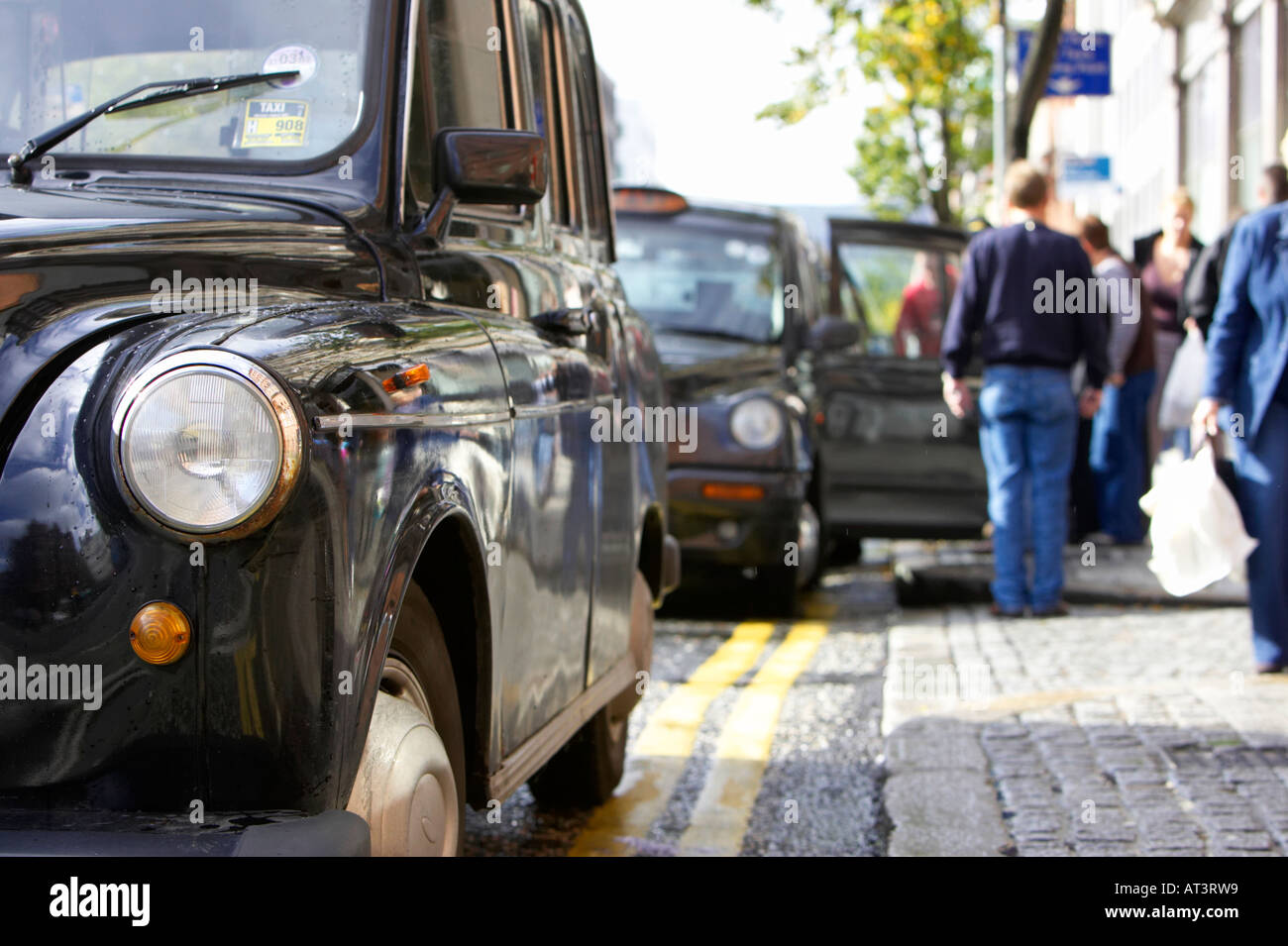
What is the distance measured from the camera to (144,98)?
11.1ft

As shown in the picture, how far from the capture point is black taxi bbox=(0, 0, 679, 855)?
7.70ft

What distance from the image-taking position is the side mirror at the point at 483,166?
342cm

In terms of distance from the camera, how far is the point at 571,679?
13.2ft

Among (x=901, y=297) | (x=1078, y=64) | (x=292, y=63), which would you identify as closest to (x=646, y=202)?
(x=901, y=297)

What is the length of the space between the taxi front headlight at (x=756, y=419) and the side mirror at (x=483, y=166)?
18.0ft

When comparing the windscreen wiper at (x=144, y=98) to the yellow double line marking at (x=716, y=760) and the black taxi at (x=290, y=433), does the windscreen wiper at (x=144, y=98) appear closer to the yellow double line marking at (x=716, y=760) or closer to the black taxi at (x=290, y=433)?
the black taxi at (x=290, y=433)

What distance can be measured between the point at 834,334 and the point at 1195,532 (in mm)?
3553

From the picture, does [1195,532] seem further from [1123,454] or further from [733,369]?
[1123,454]

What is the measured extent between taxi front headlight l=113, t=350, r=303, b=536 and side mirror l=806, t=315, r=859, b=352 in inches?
282

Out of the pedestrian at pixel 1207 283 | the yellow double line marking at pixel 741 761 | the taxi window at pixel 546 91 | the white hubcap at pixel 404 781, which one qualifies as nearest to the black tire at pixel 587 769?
the yellow double line marking at pixel 741 761

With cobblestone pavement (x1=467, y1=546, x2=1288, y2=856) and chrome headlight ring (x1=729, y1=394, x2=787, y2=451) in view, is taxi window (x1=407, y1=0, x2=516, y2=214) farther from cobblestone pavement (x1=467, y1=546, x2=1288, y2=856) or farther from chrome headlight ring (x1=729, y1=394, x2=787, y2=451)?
chrome headlight ring (x1=729, y1=394, x2=787, y2=451)

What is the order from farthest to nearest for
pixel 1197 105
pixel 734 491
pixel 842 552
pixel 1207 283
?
pixel 1197 105, pixel 842 552, pixel 734 491, pixel 1207 283
